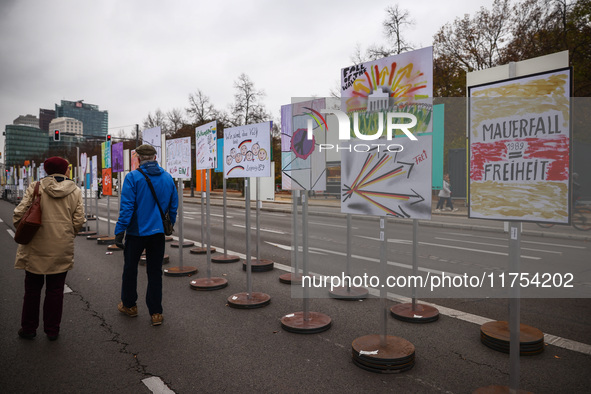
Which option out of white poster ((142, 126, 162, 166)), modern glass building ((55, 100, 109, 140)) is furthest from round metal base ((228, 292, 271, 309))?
modern glass building ((55, 100, 109, 140))

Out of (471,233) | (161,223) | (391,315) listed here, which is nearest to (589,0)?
(471,233)

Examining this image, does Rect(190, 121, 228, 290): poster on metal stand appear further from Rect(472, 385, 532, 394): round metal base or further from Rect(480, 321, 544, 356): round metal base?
Rect(472, 385, 532, 394): round metal base

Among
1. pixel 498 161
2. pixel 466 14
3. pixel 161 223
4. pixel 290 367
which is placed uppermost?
pixel 466 14

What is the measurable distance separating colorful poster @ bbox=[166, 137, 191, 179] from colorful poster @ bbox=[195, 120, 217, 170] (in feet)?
1.45

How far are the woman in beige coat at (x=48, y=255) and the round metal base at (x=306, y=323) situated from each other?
2.55 m

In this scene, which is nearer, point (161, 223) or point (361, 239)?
point (161, 223)

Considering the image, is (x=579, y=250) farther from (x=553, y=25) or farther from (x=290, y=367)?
(x=553, y=25)

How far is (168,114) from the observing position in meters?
55.4

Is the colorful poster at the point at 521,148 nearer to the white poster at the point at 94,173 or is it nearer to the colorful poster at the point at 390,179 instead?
the colorful poster at the point at 390,179

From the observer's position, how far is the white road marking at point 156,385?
131 inches

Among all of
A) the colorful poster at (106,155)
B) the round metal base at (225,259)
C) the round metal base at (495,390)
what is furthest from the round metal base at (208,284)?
the colorful poster at (106,155)

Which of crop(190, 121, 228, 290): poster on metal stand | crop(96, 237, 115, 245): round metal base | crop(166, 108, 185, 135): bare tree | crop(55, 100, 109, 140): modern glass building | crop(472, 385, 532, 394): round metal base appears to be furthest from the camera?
crop(55, 100, 109, 140): modern glass building

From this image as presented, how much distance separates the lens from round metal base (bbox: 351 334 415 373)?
360 cm

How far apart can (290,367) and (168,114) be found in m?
55.9
